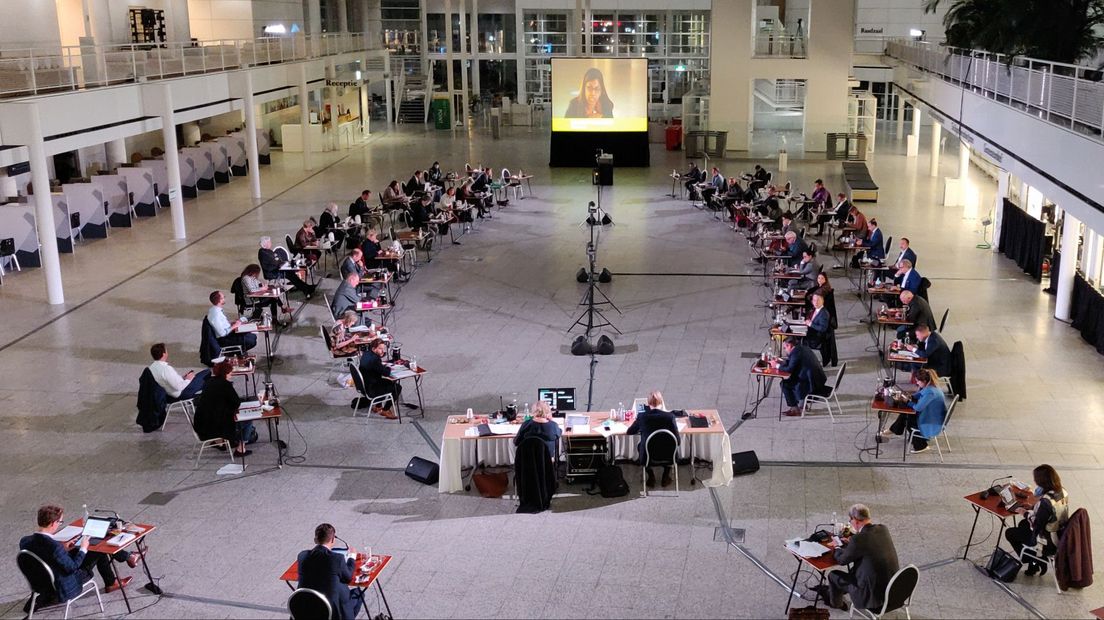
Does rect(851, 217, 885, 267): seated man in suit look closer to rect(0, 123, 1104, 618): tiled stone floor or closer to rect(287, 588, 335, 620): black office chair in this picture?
rect(0, 123, 1104, 618): tiled stone floor

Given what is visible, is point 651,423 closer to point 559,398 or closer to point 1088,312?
point 559,398

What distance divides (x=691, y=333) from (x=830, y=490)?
5.88 meters

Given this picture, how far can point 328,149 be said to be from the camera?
3947 cm

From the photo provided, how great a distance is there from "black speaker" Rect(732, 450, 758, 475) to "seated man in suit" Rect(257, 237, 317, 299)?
9.72 metres

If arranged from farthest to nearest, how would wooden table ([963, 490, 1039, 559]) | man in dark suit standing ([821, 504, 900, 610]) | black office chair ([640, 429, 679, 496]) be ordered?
1. black office chair ([640, 429, 679, 496])
2. wooden table ([963, 490, 1039, 559])
3. man in dark suit standing ([821, 504, 900, 610])

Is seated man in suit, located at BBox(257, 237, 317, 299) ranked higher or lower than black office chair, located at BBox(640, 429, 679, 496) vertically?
higher

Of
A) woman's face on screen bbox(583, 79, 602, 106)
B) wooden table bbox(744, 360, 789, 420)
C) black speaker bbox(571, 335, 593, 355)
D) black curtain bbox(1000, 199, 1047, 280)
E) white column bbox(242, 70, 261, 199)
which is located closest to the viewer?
wooden table bbox(744, 360, 789, 420)

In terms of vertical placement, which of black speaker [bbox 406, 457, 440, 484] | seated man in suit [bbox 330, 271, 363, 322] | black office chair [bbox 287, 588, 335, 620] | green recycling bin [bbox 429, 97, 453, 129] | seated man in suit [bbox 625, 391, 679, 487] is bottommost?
black speaker [bbox 406, 457, 440, 484]

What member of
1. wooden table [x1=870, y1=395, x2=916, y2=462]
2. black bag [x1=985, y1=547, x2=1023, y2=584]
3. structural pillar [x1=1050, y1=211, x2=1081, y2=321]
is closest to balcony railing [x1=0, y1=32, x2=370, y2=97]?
wooden table [x1=870, y1=395, x2=916, y2=462]

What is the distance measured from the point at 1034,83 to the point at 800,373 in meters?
7.54

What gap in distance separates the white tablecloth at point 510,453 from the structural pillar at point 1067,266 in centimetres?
861

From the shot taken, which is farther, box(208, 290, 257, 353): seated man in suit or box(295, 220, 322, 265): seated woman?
box(295, 220, 322, 265): seated woman

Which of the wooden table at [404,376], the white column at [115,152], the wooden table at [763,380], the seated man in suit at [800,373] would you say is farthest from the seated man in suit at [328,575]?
the white column at [115,152]

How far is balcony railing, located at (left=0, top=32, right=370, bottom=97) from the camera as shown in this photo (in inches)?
727
